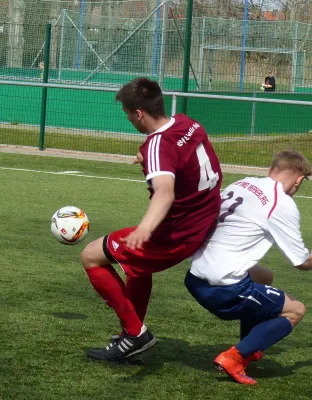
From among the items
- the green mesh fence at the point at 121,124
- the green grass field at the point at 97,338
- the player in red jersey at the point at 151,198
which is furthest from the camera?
the green mesh fence at the point at 121,124

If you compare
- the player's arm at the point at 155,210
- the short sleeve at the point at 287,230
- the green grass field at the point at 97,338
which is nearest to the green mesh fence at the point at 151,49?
the green grass field at the point at 97,338

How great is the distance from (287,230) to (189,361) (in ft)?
3.55

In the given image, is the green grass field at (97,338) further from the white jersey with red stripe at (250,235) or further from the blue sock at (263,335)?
the white jersey with red stripe at (250,235)

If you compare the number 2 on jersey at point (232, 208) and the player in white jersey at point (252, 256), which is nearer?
the player in white jersey at point (252, 256)

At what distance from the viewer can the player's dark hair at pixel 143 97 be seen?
188 inches

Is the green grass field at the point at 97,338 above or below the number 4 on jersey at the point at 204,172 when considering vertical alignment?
below

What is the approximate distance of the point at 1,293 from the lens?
6.76 meters

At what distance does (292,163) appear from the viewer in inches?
195

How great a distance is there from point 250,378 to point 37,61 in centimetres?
1903

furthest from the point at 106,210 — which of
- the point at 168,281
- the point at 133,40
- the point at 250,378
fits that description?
the point at 133,40

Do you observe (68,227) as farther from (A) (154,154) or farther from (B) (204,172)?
(A) (154,154)

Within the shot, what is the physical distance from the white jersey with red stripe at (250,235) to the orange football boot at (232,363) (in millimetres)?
403

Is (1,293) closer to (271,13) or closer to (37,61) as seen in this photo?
(37,61)

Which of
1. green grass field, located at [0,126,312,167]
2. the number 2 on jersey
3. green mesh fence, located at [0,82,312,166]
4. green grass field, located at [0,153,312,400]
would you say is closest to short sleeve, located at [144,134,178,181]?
the number 2 on jersey
